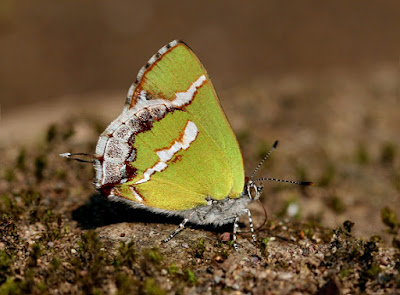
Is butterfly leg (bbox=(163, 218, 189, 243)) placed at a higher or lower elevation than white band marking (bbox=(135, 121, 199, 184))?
lower

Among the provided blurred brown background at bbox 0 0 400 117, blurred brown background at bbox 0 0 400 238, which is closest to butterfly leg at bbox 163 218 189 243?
blurred brown background at bbox 0 0 400 238

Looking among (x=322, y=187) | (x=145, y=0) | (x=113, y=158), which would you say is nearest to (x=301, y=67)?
(x=145, y=0)

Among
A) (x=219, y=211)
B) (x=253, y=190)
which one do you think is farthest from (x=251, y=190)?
(x=219, y=211)

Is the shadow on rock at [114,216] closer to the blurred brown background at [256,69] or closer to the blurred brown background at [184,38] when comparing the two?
the blurred brown background at [256,69]

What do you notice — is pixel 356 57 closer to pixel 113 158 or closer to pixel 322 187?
pixel 322 187

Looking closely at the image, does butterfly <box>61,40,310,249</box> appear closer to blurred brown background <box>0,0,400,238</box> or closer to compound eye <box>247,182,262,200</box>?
compound eye <box>247,182,262,200</box>

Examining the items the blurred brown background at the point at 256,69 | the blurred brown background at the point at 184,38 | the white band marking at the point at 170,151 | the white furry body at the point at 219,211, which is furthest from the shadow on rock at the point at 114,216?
the blurred brown background at the point at 184,38

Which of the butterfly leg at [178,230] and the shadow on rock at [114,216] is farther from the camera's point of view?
the shadow on rock at [114,216]

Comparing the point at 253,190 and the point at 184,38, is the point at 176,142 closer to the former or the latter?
the point at 253,190
